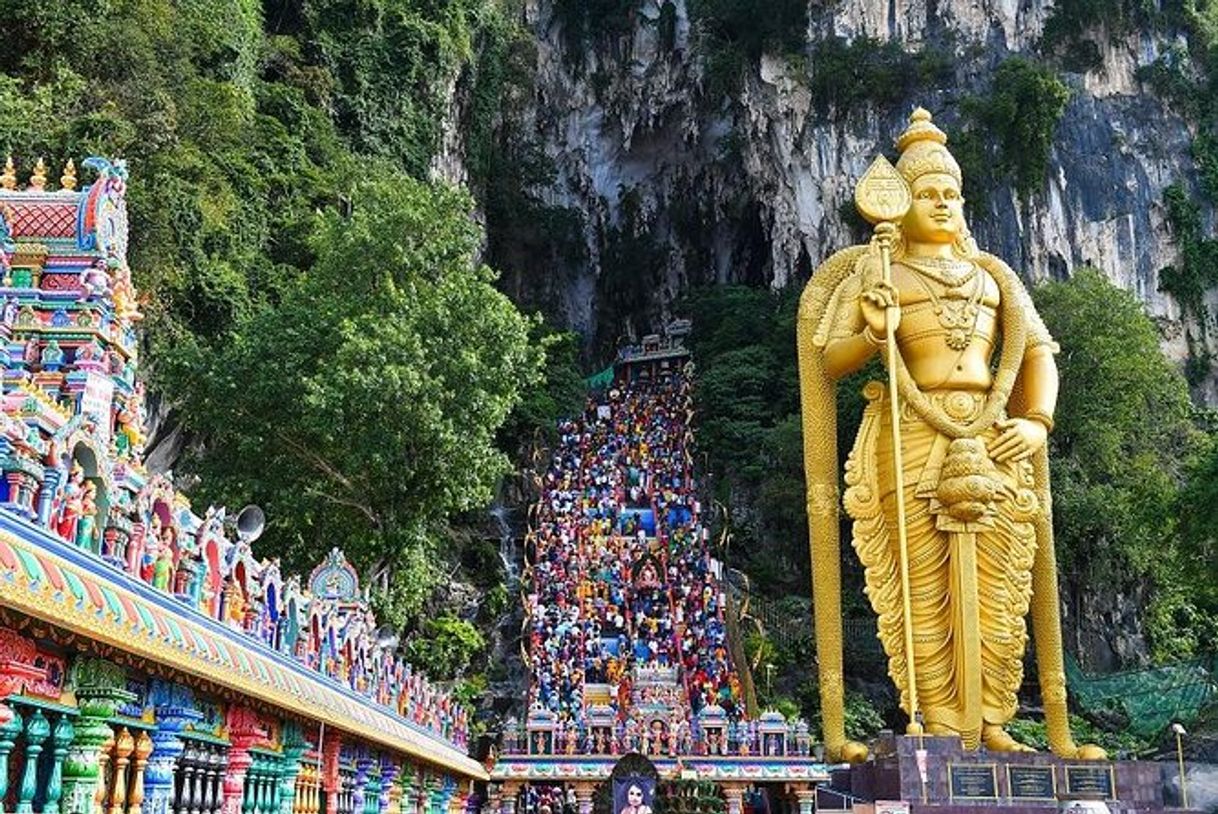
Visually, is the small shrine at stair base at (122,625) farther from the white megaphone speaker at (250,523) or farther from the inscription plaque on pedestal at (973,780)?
the inscription plaque on pedestal at (973,780)

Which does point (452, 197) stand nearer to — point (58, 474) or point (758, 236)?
point (58, 474)

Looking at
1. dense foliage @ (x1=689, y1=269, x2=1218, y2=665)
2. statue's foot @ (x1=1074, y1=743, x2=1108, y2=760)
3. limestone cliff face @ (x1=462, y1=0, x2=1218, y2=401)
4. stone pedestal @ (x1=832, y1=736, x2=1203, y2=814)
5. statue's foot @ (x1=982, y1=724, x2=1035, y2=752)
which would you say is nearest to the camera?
stone pedestal @ (x1=832, y1=736, x2=1203, y2=814)

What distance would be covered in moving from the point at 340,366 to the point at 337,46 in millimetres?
12620

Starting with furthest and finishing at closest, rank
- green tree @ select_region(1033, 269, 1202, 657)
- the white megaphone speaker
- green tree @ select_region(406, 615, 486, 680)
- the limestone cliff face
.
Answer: the limestone cliff face < green tree @ select_region(1033, 269, 1202, 657) < green tree @ select_region(406, 615, 486, 680) < the white megaphone speaker

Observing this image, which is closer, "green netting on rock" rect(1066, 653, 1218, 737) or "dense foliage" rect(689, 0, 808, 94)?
"green netting on rock" rect(1066, 653, 1218, 737)

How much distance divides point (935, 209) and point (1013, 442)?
70.9 inches

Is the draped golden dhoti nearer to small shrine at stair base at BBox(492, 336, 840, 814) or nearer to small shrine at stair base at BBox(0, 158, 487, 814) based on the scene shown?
small shrine at stair base at BBox(492, 336, 840, 814)

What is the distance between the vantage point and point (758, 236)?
3847 cm

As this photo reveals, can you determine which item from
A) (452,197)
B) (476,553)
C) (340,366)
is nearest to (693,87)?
(476,553)

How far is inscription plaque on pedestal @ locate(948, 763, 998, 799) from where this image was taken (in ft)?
25.5

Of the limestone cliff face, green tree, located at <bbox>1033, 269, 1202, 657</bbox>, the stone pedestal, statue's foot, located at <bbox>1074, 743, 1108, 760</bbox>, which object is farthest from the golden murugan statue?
the limestone cliff face

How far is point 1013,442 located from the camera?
8805mm

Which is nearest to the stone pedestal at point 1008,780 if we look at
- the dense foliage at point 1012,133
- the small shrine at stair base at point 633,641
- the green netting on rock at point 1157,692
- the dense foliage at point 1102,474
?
the small shrine at stair base at point 633,641

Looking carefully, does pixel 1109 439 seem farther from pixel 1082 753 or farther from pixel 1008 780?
pixel 1008 780
